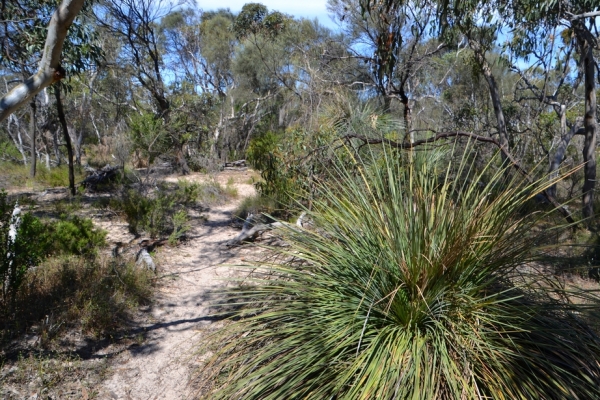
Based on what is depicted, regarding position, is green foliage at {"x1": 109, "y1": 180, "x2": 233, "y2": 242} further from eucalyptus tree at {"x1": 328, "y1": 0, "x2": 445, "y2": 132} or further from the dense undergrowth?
eucalyptus tree at {"x1": 328, "y1": 0, "x2": 445, "y2": 132}

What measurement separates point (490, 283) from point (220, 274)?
14.9 feet

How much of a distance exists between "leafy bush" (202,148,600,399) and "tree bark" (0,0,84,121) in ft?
6.50

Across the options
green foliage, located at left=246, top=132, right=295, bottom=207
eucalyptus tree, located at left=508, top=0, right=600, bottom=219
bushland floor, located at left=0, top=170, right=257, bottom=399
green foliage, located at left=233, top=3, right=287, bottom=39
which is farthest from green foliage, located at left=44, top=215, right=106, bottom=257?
green foliage, located at left=233, top=3, right=287, bottom=39

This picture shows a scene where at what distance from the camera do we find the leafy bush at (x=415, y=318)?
7.47 ft

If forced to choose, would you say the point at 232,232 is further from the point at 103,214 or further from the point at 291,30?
the point at 291,30

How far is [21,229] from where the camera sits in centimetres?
443

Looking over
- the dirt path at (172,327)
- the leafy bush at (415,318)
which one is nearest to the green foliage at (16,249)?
the dirt path at (172,327)

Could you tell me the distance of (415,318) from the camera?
101 inches

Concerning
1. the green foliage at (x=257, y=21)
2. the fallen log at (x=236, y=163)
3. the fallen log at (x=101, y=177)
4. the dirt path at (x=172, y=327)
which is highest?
the green foliage at (x=257, y=21)

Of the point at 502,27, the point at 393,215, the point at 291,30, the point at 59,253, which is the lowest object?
the point at 59,253

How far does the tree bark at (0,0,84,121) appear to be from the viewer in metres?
2.96

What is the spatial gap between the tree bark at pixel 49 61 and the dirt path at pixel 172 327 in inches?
66.7

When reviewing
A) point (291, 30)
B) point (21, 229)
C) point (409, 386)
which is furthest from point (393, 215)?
point (291, 30)

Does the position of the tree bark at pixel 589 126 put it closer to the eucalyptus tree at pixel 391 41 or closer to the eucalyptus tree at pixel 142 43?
the eucalyptus tree at pixel 391 41
